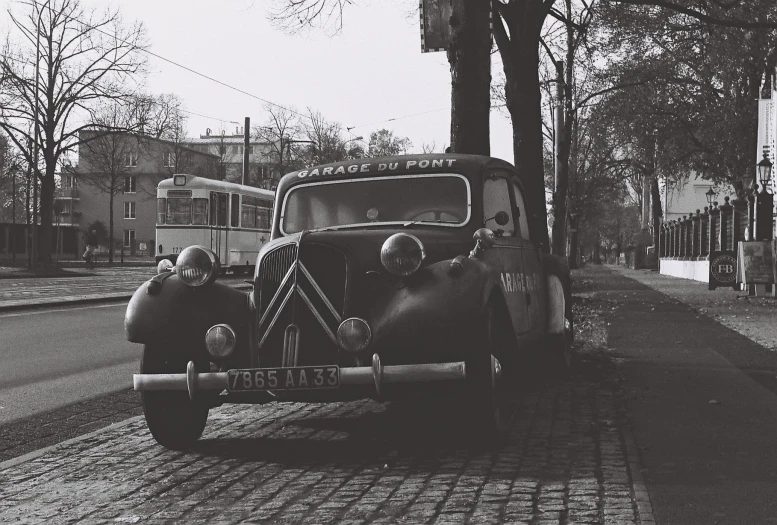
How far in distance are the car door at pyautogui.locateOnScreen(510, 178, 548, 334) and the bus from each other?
23.6 m

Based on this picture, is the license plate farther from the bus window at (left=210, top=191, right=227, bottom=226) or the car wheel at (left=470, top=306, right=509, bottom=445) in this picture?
the bus window at (left=210, top=191, right=227, bottom=226)

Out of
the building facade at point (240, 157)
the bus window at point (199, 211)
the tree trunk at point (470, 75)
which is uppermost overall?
the building facade at point (240, 157)

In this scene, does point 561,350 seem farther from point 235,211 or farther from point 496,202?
point 235,211

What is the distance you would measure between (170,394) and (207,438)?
2.12 ft

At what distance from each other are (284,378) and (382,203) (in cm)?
199

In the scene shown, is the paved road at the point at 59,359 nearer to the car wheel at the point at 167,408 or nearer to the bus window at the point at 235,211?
the car wheel at the point at 167,408

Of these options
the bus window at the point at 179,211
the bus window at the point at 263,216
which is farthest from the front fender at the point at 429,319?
the bus window at the point at 263,216

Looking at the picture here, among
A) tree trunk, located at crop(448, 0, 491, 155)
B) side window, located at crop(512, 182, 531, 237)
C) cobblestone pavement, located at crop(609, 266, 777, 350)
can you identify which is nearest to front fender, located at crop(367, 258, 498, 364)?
side window, located at crop(512, 182, 531, 237)

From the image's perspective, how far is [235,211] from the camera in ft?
111

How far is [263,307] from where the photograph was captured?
6434 millimetres

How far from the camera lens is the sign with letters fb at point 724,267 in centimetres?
2866

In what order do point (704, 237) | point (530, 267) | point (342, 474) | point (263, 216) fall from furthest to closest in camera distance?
point (704, 237) < point (263, 216) < point (530, 267) < point (342, 474)

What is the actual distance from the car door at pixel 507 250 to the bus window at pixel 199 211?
24.9 m

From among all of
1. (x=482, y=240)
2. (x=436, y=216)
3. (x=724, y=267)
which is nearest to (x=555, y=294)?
(x=436, y=216)
